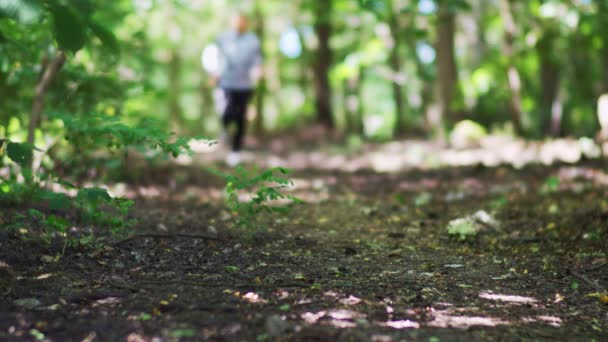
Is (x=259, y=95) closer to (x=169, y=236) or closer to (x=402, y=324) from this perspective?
(x=169, y=236)

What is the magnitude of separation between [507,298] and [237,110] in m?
6.11

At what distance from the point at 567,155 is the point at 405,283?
5768 mm

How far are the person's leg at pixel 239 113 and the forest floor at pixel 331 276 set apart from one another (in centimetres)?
280

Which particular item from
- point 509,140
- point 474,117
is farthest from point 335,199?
point 474,117

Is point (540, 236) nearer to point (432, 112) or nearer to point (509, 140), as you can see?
point (509, 140)

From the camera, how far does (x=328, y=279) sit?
3105 mm

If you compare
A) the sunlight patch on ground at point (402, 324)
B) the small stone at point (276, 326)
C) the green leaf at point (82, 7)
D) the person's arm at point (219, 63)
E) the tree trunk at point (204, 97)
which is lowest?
the sunlight patch on ground at point (402, 324)

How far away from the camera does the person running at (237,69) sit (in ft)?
26.8

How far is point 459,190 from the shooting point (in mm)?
6301

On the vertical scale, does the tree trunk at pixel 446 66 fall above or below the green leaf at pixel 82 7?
above

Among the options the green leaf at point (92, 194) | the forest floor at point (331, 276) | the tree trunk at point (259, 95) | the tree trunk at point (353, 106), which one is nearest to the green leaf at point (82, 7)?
the green leaf at point (92, 194)

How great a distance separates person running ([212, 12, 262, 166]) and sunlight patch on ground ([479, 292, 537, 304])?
18.8 ft

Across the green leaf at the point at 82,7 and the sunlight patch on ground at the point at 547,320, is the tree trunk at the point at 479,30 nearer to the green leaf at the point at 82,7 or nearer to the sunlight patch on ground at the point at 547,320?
the sunlight patch on ground at the point at 547,320

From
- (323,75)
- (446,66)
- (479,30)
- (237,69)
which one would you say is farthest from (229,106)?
(479,30)
